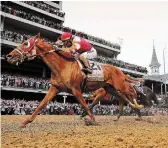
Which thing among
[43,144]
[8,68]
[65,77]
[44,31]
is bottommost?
[43,144]

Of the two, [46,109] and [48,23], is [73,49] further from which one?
[48,23]

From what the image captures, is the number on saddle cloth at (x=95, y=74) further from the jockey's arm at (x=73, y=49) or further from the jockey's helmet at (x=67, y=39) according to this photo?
the jockey's helmet at (x=67, y=39)

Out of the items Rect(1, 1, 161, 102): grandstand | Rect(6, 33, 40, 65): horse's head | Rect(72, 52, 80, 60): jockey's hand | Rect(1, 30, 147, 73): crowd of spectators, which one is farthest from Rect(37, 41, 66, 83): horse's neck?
Rect(1, 30, 147, 73): crowd of spectators

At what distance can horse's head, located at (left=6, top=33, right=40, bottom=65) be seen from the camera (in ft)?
29.1

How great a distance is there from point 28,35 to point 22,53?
2814 centimetres

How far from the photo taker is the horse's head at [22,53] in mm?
8875

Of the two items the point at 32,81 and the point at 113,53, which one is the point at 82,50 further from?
the point at 113,53

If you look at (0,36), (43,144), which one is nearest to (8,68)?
(0,36)

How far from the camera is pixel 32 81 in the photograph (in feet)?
99.4

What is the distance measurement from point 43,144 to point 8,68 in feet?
101

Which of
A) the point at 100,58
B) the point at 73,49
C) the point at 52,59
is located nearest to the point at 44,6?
the point at 100,58

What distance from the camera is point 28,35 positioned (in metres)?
36.3

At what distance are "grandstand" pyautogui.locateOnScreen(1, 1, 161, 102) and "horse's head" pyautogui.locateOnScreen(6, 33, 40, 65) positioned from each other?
19.0m

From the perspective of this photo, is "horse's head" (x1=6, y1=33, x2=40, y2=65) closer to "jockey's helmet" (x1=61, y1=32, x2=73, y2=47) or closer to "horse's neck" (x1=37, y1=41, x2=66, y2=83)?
"horse's neck" (x1=37, y1=41, x2=66, y2=83)
